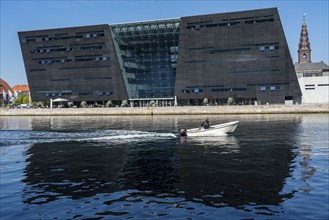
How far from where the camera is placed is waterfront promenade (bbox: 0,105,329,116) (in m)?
107

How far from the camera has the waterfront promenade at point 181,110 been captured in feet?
352

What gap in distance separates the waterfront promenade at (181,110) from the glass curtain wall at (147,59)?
67.2 feet

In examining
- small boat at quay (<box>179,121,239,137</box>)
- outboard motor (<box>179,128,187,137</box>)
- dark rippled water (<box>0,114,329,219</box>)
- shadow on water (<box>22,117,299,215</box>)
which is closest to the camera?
dark rippled water (<box>0,114,329,219</box>)

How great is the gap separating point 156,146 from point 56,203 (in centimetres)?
2149

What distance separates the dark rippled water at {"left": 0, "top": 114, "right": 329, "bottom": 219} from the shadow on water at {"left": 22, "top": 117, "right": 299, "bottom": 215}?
6 centimetres

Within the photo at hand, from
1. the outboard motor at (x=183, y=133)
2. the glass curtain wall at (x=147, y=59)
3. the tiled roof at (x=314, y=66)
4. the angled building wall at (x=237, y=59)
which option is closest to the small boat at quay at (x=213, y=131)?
the outboard motor at (x=183, y=133)

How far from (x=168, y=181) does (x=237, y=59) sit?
106 meters

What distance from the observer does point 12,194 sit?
69.5 ft

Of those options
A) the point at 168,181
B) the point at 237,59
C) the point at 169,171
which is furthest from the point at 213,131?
the point at 237,59

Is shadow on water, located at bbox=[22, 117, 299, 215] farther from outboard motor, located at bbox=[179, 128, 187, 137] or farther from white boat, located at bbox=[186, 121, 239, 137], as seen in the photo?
white boat, located at bbox=[186, 121, 239, 137]

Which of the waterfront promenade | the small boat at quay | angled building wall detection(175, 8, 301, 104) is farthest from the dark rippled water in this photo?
angled building wall detection(175, 8, 301, 104)

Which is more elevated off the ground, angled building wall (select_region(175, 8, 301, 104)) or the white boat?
angled building wall (select_region(175, 8, 301, 104))

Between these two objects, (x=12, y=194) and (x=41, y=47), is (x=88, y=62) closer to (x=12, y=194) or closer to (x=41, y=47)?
(x=41, y=47)

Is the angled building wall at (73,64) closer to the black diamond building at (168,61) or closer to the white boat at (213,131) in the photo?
the black diamond building at (168,61)
